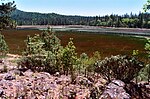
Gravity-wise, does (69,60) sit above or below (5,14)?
below

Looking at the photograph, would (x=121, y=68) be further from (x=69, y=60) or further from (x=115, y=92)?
(x=69, y=60)

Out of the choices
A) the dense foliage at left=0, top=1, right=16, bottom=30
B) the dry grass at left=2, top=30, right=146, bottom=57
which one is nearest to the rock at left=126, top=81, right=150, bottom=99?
the dense foliage at left=0, top=1, right=16, bottom=30

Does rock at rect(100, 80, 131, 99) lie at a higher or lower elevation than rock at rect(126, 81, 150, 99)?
higher

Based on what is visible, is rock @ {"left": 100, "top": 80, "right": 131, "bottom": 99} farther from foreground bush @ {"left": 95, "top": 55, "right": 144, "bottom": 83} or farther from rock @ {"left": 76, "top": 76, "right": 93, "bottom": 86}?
foreground bush @ {"left": 95, "top": 55, "right": 144, "bottom": 83}

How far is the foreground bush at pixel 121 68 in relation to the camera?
53.2 ft

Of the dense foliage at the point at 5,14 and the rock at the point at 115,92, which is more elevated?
the dense foliage at the point at 5,14

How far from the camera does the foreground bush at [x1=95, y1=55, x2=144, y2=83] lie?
1622cm

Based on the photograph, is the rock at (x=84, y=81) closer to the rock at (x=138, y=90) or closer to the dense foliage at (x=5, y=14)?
the rock at (x=138, y=90)

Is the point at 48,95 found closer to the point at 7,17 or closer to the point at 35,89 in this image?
the point at 35,89

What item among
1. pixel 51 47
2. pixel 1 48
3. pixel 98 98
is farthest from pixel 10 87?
pixel 1 48

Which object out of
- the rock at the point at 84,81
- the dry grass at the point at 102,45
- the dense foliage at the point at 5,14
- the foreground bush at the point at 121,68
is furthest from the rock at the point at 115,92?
the dry grass at the point at 102,45

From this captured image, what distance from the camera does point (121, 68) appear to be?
16.3 m

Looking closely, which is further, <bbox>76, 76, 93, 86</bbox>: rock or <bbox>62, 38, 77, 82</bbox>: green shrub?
<bbox>62, 38, 77, 82</bbox>: green shrub

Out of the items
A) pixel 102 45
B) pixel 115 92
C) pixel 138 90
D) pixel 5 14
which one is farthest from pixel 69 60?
pixel 102 45
